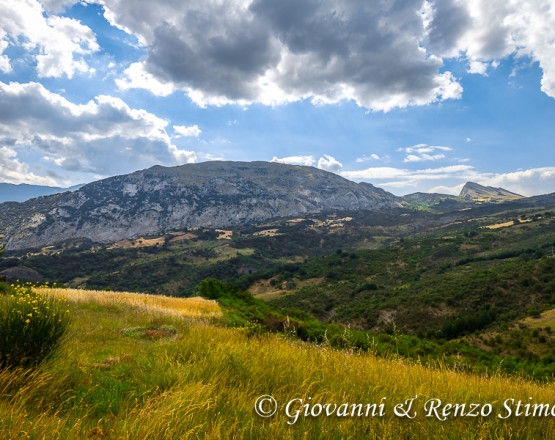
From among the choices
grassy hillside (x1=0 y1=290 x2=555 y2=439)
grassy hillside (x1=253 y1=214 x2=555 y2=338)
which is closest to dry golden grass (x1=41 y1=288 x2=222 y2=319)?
Answer: grassy hillside (x1=0 y1=290 x2=555 y2=439)

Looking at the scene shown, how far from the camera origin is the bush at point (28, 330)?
3.92m

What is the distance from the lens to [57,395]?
374 cm

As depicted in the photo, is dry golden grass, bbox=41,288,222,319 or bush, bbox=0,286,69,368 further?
dry golden grass, bbox=41,288,222,319

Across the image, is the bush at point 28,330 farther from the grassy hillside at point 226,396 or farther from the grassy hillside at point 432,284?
the grassy hillside at point 432,284

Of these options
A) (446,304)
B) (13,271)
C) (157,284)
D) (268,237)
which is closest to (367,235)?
(268,237)

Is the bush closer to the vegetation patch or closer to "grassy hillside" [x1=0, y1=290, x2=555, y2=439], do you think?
"grassy hillside" [x1=0, y1=290, x2=555, y2=439]

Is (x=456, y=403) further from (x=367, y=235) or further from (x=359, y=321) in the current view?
(x=367, y=235)

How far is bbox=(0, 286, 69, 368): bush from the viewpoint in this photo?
3.92 m

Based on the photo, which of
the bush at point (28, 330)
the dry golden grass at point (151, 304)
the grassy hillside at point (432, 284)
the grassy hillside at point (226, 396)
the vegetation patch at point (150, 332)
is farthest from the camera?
the grassy hillside at point (432, 284)

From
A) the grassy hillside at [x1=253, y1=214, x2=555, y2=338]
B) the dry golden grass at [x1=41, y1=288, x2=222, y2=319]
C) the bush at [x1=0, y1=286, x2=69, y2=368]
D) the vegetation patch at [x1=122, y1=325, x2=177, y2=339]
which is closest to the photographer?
the bush at [x1=0, y1=286, x2=69, y2=368]

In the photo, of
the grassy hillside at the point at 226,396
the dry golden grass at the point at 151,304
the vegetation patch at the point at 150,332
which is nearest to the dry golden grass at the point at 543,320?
the dry golden grass at the point at 151,304

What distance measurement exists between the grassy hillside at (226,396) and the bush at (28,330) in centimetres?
25

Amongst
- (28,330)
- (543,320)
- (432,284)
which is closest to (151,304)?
(28,330)

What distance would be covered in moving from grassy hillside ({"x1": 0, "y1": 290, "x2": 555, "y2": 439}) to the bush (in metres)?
0.25
